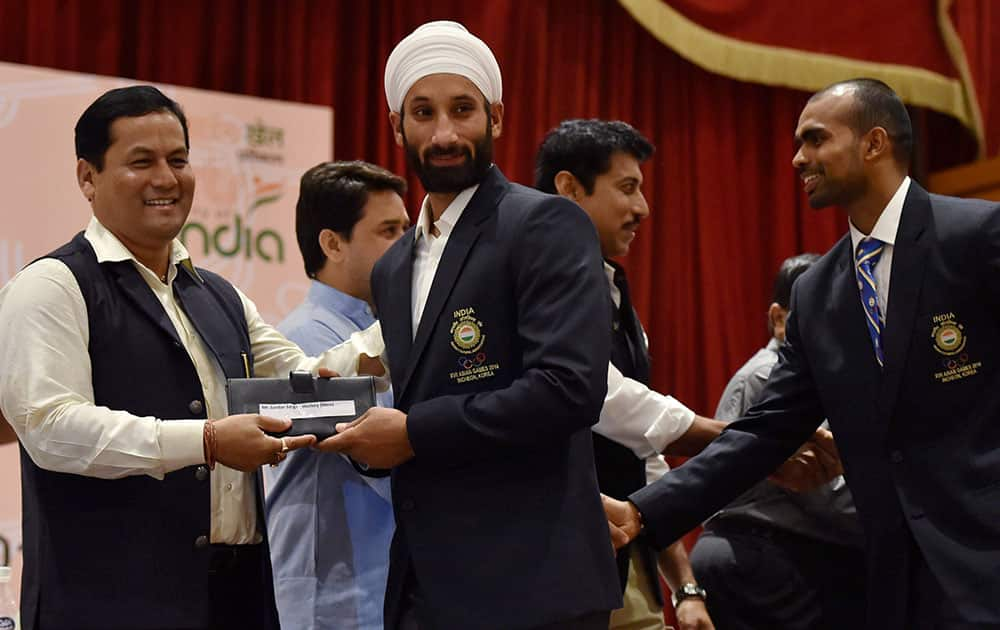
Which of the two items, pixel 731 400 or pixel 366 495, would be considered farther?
pixel 731 400

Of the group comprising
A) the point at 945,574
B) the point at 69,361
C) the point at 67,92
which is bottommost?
the point at 945,574

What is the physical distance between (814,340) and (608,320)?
0.78 meters

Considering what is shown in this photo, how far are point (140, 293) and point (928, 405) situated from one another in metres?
1.57

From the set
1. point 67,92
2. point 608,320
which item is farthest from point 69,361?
point 67,92

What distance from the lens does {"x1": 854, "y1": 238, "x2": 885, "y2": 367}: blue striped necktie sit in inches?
106

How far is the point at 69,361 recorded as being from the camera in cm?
222

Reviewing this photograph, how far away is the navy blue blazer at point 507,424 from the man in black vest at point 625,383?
715mm

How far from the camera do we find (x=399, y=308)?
2318 millimetres

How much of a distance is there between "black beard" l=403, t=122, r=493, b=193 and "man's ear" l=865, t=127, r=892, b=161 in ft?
3.36

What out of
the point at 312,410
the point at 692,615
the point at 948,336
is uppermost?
the point at 948,336

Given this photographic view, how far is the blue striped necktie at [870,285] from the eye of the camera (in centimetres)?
270

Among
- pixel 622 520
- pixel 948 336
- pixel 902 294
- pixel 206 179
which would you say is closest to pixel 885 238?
pixel 902 294

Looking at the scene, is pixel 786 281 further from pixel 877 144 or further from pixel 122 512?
pixel 122 512

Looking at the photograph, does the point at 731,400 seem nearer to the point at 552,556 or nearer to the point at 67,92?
the point at 552,556
